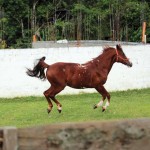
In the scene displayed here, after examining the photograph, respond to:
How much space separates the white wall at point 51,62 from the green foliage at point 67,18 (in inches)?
321

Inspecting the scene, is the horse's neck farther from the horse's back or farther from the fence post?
the fence post

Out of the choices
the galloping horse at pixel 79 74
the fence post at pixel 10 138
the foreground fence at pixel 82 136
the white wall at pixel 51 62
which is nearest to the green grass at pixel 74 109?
the white wall at pixel 51 62

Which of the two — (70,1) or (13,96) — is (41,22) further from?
(13,96)

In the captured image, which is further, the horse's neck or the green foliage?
Answer: the green foliage

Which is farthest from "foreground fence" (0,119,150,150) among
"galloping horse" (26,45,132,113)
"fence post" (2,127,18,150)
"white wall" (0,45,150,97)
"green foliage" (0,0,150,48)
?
"green foliage" (0,0,150,48)

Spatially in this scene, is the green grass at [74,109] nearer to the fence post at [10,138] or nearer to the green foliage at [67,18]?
the fence post at [10,138]

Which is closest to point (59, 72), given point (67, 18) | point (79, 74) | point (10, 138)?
point (79, 74)

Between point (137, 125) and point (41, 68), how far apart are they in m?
9.35

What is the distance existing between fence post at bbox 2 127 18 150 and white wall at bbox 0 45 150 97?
44.9 ft

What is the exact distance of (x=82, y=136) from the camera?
450 centimetres

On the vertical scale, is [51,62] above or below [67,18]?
below

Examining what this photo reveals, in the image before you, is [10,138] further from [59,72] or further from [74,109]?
[74,109]

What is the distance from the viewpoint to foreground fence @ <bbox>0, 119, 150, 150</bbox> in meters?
4.40

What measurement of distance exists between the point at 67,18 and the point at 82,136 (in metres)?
28.0
